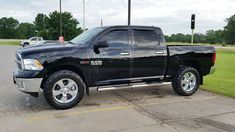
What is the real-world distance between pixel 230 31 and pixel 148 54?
10072 centimetres

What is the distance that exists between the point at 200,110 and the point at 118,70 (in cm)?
208

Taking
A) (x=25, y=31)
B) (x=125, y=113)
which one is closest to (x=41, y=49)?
(x=125, y=113)

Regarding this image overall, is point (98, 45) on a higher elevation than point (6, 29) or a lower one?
lower

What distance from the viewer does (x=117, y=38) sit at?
26.5 ft

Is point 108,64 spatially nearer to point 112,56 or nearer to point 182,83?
point 112,56

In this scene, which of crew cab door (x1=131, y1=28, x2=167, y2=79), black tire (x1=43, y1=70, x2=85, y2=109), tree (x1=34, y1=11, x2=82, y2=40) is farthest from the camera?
tree (x1=34, y1=11, x2=82, y2=40)

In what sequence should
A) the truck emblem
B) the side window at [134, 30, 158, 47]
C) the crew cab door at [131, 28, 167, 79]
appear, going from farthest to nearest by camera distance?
1. the side window at [134, 30, 158, 47]
2. the crew cab door at [131, 28, 167, 79]
3. the truck emblem

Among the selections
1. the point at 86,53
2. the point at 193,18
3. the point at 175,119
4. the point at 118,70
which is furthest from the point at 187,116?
the point at 193,18

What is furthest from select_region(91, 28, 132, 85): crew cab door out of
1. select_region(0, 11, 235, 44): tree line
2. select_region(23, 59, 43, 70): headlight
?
select_region(0, 11, 235, 44): tree line

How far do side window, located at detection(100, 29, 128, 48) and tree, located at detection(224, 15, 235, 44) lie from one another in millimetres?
100401

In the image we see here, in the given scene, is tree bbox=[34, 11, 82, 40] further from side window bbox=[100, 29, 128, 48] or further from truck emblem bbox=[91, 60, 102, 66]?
truck emblem bbox=[91, 60, 102, 66]

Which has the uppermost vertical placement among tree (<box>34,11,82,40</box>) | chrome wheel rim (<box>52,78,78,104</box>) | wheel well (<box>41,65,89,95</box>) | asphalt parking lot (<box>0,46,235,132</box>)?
tree (<box>34,11,82,40</box>)

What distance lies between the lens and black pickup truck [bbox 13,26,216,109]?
706cm

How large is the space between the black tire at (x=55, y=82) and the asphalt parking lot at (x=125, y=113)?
15 centimetres
